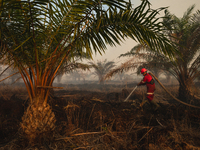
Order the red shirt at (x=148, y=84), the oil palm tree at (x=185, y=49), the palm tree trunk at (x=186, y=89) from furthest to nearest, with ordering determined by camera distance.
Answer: the palm tree trunk at (x=186, y=89)
the oil palm tree at (x=185, y=49)
the red shirt at (x=148, y=84)

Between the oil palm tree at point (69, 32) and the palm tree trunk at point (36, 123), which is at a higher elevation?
the oil palm tree at point (69, 32)

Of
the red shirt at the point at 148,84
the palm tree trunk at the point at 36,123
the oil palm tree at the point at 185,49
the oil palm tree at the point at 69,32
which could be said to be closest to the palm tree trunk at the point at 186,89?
the oil palm tree at the point at 185,49

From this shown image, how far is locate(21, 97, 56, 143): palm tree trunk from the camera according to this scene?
232 centimetres

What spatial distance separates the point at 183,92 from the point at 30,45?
25.6ft

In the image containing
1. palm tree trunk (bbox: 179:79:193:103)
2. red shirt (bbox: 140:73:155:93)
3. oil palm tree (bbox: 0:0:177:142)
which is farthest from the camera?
palm tree trunk (bbox: 179:79:193:103)

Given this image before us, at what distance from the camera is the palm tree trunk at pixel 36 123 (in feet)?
7.63

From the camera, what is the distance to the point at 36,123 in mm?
2338

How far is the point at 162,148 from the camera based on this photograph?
90.0 inches

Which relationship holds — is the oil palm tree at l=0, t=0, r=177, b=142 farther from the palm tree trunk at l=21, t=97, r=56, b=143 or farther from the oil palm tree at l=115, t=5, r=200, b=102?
the oil palm tree at l=115, t=5, r=200, b=102

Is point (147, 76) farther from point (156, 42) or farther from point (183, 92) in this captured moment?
point (183, 92)

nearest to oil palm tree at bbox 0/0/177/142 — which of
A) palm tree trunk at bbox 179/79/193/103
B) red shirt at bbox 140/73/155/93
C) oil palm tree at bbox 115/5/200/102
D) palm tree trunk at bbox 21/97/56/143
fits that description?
palm tree trunk at bbox 21/97/56/143

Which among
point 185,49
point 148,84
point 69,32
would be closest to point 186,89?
point 185,49

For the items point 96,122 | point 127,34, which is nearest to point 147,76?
point 96,122

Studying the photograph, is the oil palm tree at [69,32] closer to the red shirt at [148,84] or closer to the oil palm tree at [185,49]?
the red shirt at [148,84]
